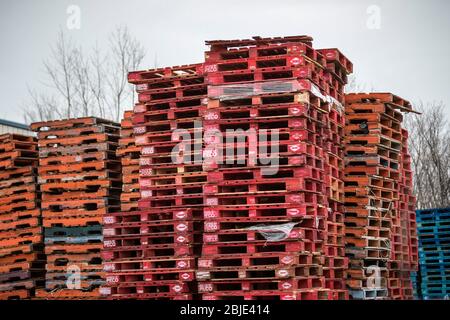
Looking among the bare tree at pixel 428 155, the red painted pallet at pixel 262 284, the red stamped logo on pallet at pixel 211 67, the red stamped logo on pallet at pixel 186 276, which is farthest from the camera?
the bare tree at pixel 428 155

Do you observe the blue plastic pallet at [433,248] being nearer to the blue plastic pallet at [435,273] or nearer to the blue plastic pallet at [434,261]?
the blue plastic pallet at [434,261]

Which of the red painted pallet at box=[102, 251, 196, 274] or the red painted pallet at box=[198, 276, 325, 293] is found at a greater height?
the red painted pallet at box=[102, 251, 196, 274]

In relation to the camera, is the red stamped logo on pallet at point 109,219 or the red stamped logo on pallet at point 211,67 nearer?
the red stamped logo on pallet at point 211,67

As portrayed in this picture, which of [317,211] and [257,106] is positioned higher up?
[257,106]

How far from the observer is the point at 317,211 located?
39.0 ft

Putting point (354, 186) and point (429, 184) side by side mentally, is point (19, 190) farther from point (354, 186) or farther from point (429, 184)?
point (429, 184)

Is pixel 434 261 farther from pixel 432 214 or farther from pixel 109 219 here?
pixel 109 219

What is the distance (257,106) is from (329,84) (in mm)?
1947

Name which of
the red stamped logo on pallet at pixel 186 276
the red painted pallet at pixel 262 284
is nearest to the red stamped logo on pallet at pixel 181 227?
the red stamped logo on pallet at pixel 186 276

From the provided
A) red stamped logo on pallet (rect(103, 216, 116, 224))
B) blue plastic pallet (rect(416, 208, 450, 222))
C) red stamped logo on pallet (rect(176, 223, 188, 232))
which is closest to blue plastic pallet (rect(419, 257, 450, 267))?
blue plastic pallet (rect(416, 208, 450, 222))

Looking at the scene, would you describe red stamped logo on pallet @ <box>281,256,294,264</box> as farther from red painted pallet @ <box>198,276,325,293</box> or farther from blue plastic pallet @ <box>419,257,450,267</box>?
blue plastic pallet @ <box>419,257,450,267</box>

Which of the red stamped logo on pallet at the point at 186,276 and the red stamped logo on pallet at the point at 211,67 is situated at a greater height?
the red stamped logo on pallet at the point at 211,67
